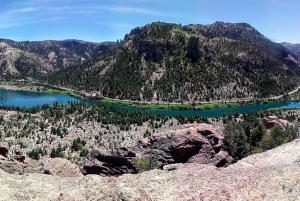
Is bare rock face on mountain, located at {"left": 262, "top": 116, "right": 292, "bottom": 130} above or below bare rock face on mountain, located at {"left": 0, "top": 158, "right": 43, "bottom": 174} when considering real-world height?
below

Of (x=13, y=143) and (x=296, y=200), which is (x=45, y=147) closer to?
(x=13, y=143)

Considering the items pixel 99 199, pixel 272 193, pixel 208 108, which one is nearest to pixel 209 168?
pixel 272 193

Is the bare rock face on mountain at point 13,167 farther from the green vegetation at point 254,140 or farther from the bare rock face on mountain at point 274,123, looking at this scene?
the bare rock face on mountain at point 274,123

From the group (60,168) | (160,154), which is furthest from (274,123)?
(60,168)

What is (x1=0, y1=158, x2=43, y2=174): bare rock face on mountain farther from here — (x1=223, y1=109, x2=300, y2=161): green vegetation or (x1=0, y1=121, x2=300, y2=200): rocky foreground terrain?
(x1=223, y1=109, x2=300, y2=161): green vegetation

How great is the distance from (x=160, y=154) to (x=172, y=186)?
21.2m

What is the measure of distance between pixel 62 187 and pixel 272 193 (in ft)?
34.6

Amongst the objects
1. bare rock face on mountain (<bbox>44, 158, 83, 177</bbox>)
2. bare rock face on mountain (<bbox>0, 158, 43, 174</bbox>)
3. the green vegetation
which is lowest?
the green vegetation

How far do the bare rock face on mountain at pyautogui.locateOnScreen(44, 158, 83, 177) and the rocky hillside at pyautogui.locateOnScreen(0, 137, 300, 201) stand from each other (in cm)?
997

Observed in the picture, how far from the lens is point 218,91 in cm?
19025

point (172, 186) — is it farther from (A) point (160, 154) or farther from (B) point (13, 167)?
(A) point (160, 154)

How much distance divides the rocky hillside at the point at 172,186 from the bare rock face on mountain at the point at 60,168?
997 centimetres

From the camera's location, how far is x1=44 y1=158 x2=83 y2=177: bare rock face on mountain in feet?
88.5

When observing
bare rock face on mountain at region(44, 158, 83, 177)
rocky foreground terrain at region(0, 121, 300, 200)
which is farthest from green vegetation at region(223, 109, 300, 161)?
rocky foreground terrain at region(0, 121, 300, 200)
